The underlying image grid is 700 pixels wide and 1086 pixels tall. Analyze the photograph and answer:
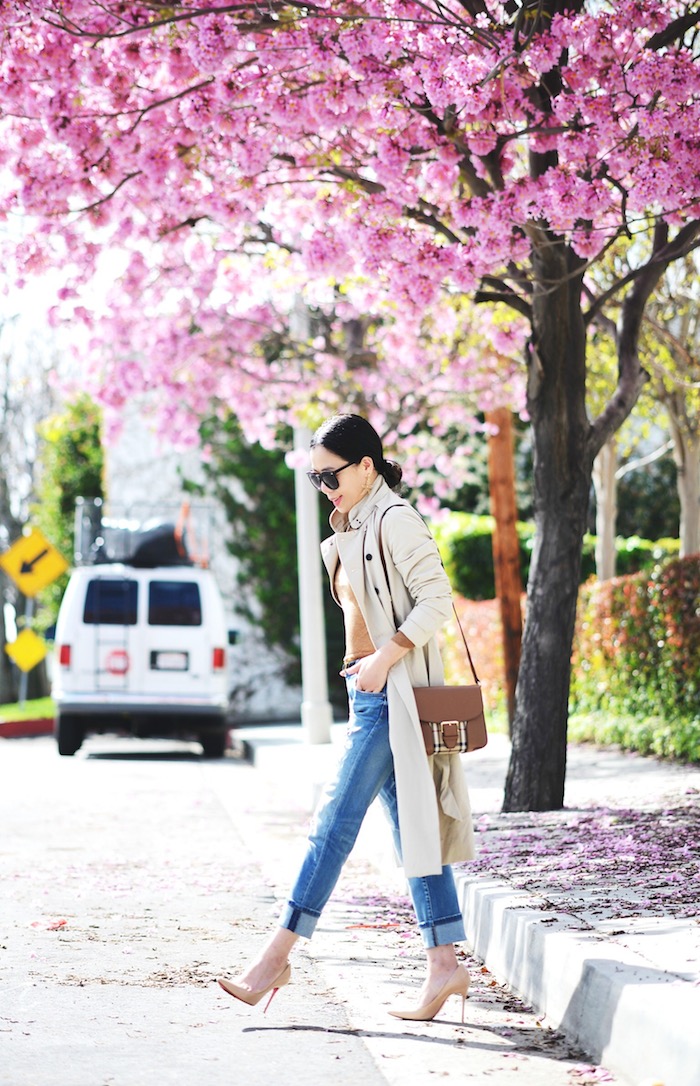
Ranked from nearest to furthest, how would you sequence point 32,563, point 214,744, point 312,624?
point 312,624
point 214,744
point 32,563

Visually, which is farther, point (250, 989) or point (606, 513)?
point (606, 513)

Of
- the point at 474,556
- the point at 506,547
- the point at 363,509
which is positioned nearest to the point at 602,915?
the point at 363,509

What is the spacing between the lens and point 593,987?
4.68 meters

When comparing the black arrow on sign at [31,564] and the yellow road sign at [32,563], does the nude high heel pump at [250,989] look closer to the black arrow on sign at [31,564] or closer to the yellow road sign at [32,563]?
the yellow road sign at [32,563]

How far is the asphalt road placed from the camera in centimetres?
445

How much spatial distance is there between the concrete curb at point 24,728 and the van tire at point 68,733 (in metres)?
5.46

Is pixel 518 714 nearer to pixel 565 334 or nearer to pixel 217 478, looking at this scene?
pixel 565 334

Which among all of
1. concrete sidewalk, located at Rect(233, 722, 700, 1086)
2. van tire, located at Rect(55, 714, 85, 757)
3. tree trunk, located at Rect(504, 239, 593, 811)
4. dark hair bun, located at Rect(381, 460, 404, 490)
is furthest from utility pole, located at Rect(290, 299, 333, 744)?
dark hair bun, located at Rect(381, 460, 404, 490)

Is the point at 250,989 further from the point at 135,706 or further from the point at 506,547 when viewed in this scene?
the point at 135,706

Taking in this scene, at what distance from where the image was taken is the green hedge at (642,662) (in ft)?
39.9

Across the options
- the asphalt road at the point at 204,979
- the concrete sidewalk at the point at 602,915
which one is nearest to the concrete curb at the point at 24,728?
the asphalt road at the point at 204,979

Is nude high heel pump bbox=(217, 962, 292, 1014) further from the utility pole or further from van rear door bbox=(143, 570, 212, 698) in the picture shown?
van rear door bbox=(143, 570, 212, 698)

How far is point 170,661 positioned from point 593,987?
14.6 m

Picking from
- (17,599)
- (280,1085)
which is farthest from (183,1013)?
(17,599)
